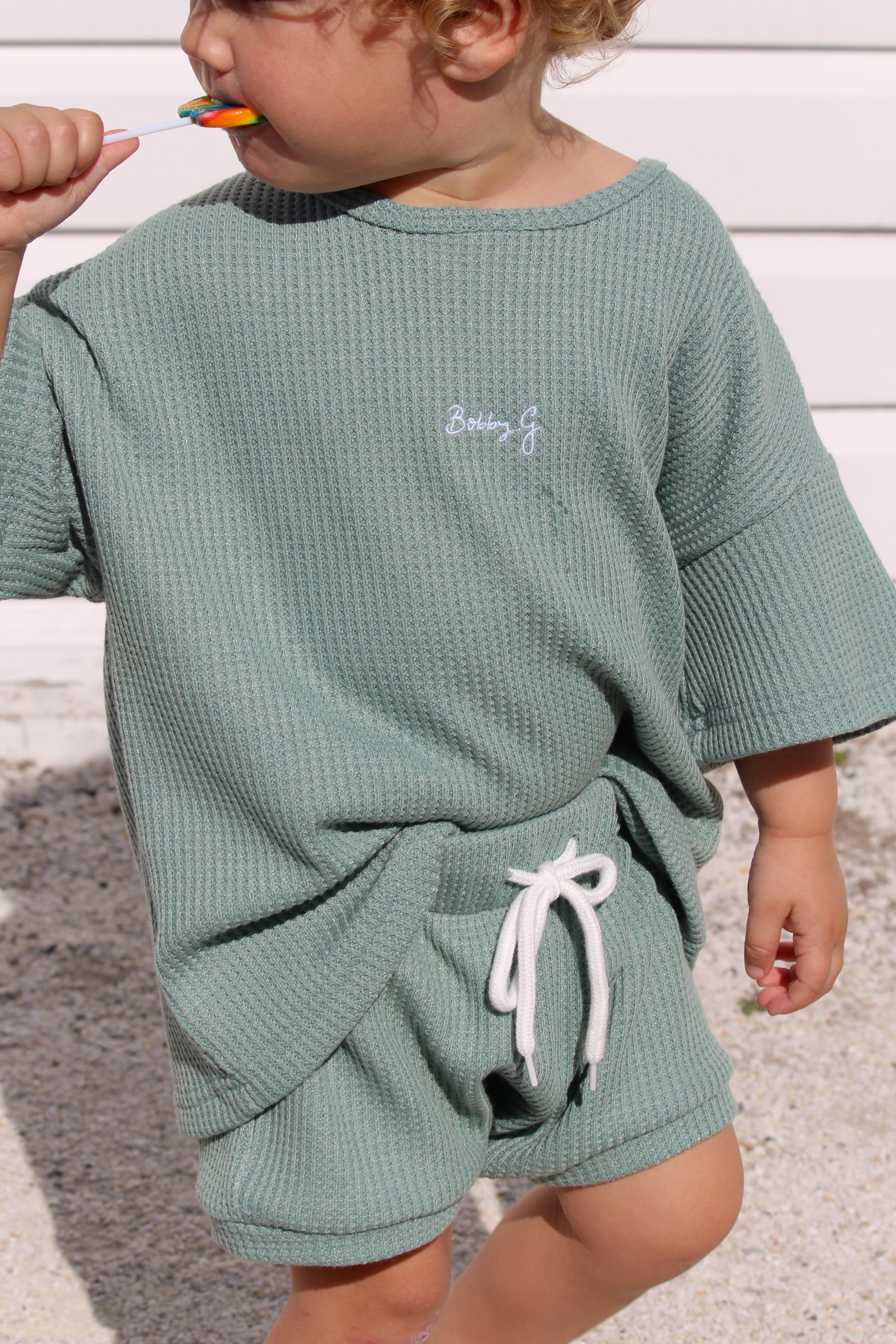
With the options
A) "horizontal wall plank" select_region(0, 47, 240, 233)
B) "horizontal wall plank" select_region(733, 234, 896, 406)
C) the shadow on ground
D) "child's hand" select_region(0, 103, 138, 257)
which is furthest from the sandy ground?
"child's hand" select_region(0, 103, 138, 257)

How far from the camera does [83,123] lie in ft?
3.46

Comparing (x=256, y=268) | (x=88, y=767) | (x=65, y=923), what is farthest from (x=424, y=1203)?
(x=88, y=767)

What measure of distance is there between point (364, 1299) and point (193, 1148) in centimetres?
67

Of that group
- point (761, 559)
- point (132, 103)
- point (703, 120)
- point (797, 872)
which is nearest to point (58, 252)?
point (132, 103)

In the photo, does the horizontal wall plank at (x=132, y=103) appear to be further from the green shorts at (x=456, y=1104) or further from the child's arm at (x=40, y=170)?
the green shorts at (x=456, y=1104)

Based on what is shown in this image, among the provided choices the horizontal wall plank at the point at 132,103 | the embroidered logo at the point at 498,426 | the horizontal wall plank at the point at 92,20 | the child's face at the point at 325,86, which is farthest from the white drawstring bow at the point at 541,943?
the horizontal wall plank at the point at 92,20

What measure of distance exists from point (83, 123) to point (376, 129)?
23 centimetres

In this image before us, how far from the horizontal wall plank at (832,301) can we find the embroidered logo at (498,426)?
1656 mm

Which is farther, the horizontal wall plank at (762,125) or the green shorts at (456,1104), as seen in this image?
the horizontal wall plank at (762,125)

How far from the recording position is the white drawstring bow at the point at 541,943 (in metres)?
1.18

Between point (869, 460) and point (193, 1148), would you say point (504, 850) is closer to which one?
point (193, 1148)

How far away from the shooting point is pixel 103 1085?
1.96 meters

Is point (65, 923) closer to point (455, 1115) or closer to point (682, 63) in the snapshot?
point (455, 1115)

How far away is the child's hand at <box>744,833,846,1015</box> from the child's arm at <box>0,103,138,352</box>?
893mm
